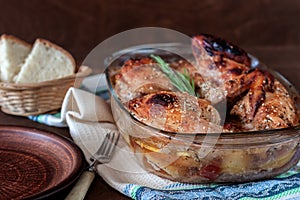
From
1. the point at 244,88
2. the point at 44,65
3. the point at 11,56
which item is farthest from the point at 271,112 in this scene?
the point at 11,56

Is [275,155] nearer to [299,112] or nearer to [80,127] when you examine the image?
[299,112]

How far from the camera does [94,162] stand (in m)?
1.46

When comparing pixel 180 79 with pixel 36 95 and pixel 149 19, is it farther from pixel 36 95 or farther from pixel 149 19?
pixel 149 19

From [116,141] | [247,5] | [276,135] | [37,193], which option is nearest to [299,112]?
[276,135]

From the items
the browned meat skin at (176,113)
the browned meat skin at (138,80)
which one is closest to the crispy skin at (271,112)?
the browned meat skin at (176,113)

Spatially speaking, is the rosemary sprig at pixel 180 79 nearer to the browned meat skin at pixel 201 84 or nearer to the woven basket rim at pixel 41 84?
the browned meat skin at pixel 201 84

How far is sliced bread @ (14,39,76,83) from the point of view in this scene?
73.6 inches

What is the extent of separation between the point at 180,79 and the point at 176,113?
0.88ft

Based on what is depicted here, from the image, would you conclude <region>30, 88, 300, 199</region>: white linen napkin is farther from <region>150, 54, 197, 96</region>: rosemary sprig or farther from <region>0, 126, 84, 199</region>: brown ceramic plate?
<region>150, 54, 197, 96</region>: rosemary sprig

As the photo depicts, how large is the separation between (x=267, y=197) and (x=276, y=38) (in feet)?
5.40

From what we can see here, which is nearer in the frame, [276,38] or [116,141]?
[116,141]

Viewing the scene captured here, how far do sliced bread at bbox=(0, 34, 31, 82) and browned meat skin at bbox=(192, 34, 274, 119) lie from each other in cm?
65

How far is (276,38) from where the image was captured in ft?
9.34

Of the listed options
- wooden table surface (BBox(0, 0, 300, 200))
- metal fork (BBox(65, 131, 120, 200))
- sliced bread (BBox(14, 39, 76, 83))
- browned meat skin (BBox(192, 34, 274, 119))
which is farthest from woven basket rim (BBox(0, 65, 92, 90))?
wooden table surface (BBox(0, 0, 300, 200))
